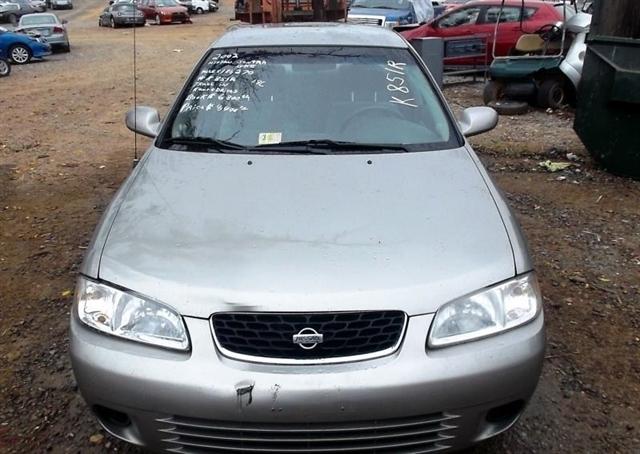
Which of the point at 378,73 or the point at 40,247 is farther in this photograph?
the point at 40,247

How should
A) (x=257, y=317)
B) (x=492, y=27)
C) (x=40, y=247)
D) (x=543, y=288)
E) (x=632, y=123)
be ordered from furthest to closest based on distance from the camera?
(x=492, y=27) → (x=632, y=123) → (x=40, y=247) → (x=543, y=288) → (x=257, y=317)

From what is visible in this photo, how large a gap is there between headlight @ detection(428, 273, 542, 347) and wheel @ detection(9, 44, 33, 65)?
57.9 ft

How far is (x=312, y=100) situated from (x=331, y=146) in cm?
41

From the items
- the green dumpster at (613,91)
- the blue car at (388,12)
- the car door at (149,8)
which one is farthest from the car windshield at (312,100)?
the car door at (149,8)

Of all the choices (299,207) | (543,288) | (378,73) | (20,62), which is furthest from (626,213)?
(20,62)

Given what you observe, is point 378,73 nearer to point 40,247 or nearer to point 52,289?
point 52,289

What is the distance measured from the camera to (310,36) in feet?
12.2

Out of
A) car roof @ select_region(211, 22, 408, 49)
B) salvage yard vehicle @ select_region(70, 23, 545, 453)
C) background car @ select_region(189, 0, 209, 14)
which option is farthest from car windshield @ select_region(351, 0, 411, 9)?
background car @ select_region(189, 0, 209, 14)

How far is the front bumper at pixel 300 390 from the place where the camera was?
1.92 meters

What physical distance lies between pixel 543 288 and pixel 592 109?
278 centimetres

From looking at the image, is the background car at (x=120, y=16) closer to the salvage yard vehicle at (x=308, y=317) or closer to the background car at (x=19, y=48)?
the background car at (x=19, y=48)

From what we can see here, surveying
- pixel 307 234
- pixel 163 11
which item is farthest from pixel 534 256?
pixel 163 11

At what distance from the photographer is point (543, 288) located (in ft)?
12.6

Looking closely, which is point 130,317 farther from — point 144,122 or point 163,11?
point 163,11
